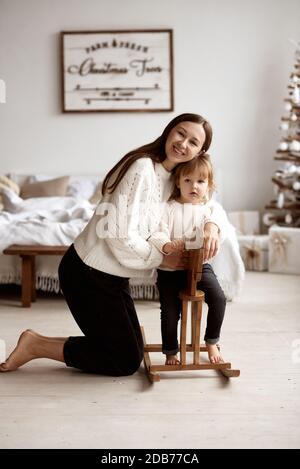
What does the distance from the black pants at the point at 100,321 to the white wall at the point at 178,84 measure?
3.39 m

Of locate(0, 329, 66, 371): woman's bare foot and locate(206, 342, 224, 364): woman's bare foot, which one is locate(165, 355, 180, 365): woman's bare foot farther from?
locate(0, 329, 66, 371): woman's bare foot

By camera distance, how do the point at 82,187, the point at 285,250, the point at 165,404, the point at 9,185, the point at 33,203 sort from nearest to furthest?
the point at 165,404
the point at 33,203
the point at 285,250
the point at 9,185
the point at 82,187

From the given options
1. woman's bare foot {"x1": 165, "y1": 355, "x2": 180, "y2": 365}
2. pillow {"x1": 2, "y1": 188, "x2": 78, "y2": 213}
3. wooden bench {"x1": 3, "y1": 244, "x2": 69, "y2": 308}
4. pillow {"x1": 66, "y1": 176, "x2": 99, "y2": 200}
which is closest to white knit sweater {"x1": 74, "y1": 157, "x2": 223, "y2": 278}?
woman's bare foot {"x1": 165, "y1": 355, "x2": 180, "y2": 365}

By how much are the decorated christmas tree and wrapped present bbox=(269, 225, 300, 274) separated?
0.82 feet

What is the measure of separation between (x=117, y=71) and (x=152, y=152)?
3385 mm

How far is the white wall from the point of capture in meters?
5.61

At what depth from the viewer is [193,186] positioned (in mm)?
2471

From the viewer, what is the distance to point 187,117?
2.45 meters

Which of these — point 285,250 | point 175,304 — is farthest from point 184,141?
point 285,250

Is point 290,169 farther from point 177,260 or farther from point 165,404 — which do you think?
point 165,404

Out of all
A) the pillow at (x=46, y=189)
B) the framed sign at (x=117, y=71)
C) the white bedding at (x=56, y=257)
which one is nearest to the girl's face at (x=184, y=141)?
the white bedding at (x=56, y=257)

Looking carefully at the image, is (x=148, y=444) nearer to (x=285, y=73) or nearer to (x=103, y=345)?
(x=103, y=345)

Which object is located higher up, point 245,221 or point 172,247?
point 172,247

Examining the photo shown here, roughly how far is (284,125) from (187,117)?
118 inches
